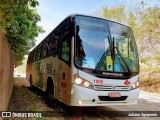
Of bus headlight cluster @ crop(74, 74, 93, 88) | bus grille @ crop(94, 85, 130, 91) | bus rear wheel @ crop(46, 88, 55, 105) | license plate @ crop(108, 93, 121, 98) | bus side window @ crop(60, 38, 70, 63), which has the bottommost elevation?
bus rear wheel @ crop(46, 88, 55, 105)

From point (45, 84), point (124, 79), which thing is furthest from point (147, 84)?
point (124, 79)

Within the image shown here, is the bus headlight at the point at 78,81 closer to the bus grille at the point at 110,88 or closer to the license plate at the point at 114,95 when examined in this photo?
the bus grille at the point at 110,88

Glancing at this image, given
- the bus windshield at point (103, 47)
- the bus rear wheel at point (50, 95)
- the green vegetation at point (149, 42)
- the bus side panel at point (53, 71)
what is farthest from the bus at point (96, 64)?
the green vegetation at point (149, 42)

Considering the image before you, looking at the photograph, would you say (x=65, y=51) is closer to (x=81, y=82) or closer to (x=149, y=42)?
(x=81, y=82)

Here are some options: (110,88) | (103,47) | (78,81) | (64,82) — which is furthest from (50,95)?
(103,47)

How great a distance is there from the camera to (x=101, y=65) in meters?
7.18

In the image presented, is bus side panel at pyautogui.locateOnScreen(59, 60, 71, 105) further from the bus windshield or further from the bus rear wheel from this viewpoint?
the bus rear wheel

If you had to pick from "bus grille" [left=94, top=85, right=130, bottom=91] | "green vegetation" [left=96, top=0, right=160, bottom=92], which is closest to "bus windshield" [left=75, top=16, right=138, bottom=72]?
"bus grille" [left=94, top=85, right=130, bottom=91]

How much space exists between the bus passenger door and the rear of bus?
1.05ft

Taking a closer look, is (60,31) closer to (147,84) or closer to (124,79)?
(124,79)

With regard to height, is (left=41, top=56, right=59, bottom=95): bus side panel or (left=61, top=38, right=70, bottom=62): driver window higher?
(left=61, top=38, right=70, bottom=62): driver window

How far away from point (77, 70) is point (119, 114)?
2594 mm

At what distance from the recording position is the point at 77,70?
272 inches

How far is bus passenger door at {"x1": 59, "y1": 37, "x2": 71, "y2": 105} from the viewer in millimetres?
7244
